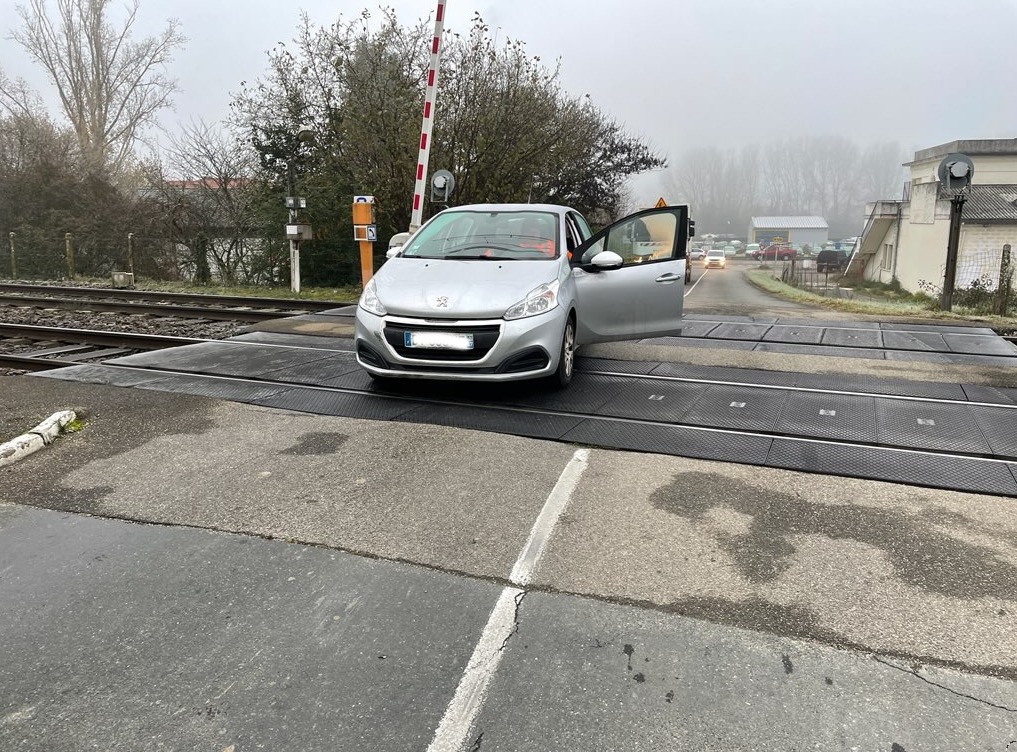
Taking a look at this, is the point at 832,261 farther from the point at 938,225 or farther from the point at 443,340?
the point at 443,340

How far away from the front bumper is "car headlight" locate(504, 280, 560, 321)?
0.05 metres

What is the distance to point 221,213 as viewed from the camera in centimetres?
2078

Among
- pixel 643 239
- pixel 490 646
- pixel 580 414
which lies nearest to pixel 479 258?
pixel 643 239

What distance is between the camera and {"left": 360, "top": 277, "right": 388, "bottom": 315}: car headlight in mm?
6043

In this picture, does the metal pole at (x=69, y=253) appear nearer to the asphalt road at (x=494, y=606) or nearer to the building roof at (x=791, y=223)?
the asphalt road at (x=494, y=606)

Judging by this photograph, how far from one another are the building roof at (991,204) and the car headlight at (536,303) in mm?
29754

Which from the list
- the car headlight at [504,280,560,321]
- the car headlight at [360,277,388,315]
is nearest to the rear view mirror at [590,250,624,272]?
the car headlight at [504,280,560,321]

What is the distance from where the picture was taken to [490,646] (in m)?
2.66

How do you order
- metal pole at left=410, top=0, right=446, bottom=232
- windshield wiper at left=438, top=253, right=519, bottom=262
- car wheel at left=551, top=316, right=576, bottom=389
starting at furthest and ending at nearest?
1. metal pole at left=410, top=0, right=446, bottom=232
2. windshield wiper at left=438, top=253, right=519, bottom=262
3. car wheel at left=551, top=316, right=576, bottom=389

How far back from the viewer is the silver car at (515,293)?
228 inches

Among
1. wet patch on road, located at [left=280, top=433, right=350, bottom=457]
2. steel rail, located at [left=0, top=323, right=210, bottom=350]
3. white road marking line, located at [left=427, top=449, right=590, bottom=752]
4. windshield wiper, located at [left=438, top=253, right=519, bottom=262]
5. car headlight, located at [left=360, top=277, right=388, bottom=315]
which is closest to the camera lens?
white road marking line, located at [left=427, top=449, right=590, bottom=752]

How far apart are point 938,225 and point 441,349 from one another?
3513 cm

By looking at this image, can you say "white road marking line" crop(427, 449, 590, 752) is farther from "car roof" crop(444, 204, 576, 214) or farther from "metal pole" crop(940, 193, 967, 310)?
"metal pole" crop(940, 193, 967, 310)

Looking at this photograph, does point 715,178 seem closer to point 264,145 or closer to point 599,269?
point 264,145
